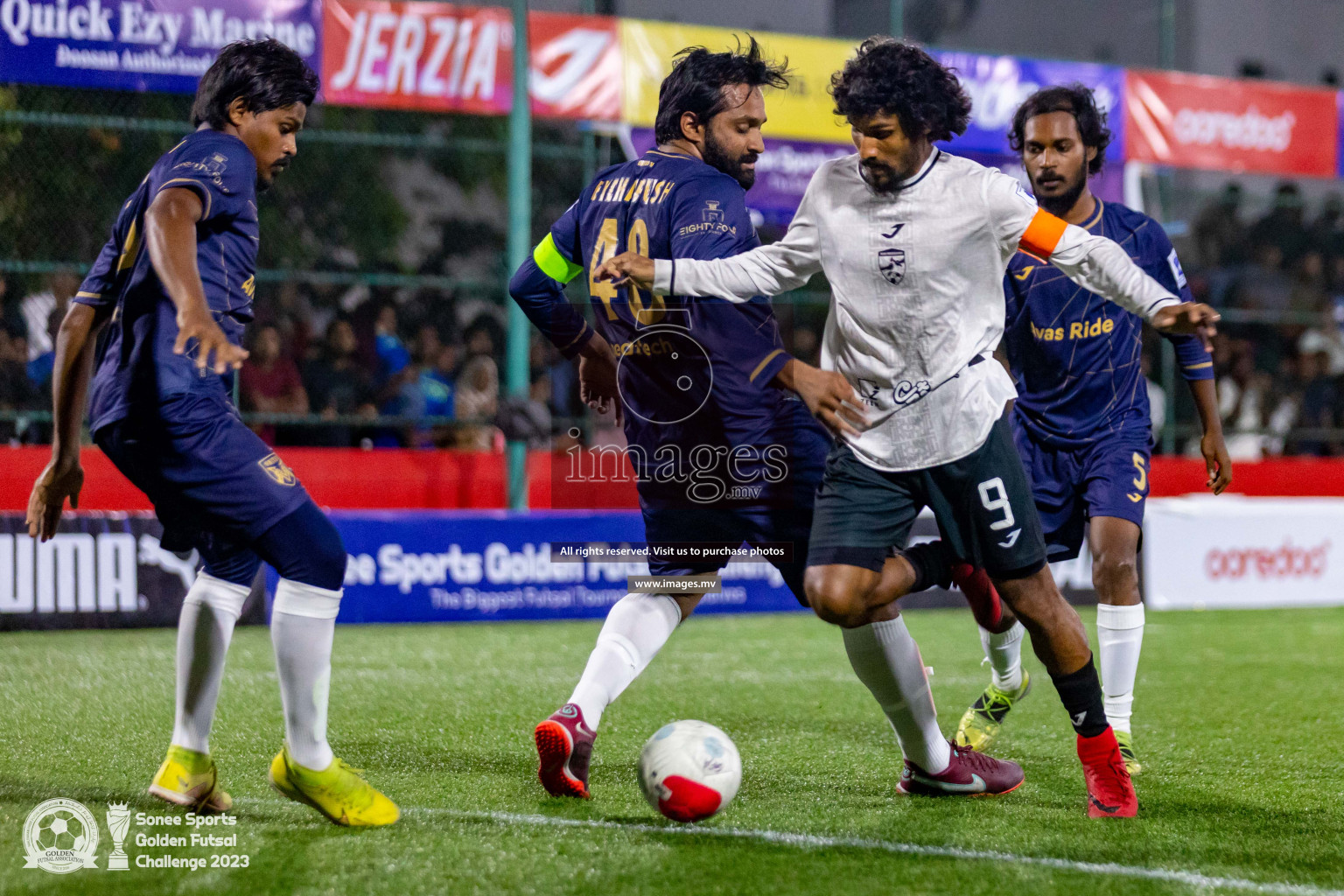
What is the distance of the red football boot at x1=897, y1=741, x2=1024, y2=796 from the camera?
4297mm

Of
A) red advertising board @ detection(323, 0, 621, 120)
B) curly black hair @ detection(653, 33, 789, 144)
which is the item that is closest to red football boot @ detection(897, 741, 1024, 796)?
curly black hair @ detection(653, 33, 789, 144)

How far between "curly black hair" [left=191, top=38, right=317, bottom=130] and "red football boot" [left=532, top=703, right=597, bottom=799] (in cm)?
191

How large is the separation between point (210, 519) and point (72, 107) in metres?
8.36

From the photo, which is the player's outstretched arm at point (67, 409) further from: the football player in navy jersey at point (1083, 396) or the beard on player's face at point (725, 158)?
the football player in navy jersey at point (1083, 396)

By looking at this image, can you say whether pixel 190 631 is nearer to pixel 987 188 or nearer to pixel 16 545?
pixel 987 188

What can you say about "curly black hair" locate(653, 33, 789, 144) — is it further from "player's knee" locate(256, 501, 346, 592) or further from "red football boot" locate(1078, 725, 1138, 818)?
"red football boot" locate(1078, 725, 1138, 818)

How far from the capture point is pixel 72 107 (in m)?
10.9

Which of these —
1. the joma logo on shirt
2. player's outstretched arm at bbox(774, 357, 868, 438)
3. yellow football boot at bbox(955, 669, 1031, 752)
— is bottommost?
yellow football boot at bbox(955, 669, 1031, 752)

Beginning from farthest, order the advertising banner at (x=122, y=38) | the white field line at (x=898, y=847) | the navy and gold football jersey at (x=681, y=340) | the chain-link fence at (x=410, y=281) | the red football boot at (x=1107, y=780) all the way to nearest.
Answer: the chain-link fence at (x=410, y=281) → the advertising banner at (x=122, y=38) → the navy and gold football jersey at (x=681, y=340) → the red football boot at (x=1107, y=780) → the white field line at (x=898, y=847)

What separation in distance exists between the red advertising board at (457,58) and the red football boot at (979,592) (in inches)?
322

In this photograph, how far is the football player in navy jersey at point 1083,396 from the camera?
5059 millimetres

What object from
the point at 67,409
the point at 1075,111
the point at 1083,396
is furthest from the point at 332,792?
the point at 1075,111

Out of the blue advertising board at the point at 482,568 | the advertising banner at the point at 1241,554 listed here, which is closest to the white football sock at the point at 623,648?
the blue advertising board at the point at 482,568

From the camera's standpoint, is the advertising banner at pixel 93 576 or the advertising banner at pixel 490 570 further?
the advertising banner at pixel 490 570
